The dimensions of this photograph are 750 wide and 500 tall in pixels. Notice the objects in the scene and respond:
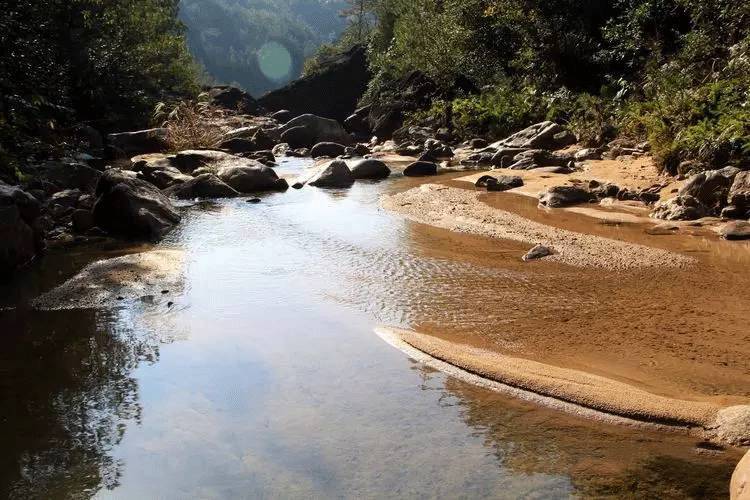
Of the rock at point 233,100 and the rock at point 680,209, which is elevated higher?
the rock at point 233,100

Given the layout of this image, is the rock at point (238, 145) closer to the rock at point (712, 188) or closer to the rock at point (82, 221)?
the rock at point (82, 221)

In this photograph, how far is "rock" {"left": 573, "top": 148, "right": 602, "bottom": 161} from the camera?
16.3 meters

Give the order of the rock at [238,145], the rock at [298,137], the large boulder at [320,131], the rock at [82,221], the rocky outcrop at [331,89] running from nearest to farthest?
the rock at [82,221] → the rock at [238,145] → the rock at [298,137] → the large boulder at [320,131] → the rocky outcrop at [331,89]

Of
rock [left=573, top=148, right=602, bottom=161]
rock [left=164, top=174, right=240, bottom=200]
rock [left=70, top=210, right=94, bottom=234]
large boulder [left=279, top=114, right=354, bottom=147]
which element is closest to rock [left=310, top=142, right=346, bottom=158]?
large boulder [left=279, top=114, right=354, bottom=147]

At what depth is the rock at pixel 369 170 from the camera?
17547 millimetres

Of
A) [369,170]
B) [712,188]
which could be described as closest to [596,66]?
[369,170]

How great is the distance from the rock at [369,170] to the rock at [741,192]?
913 cm

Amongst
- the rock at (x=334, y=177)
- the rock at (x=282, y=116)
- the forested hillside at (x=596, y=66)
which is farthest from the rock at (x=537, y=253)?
the rock at (x=282, y=116)

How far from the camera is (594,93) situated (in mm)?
23469

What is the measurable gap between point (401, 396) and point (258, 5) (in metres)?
171

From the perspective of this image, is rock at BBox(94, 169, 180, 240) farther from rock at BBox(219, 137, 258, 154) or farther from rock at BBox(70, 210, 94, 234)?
rock at BBox(219, 137, 258, 154)

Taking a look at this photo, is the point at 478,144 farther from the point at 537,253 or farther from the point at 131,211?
the point at 537,253

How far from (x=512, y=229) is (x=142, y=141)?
16182 mm

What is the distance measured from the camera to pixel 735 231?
891 cm
